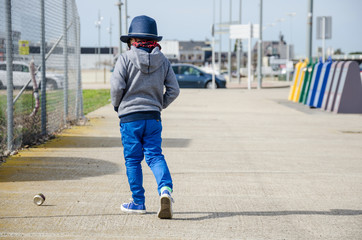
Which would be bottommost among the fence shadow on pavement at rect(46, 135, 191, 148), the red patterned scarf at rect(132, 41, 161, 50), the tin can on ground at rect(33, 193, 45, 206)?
the fence shadow on pavement at rect(46, 135, 191, 148)

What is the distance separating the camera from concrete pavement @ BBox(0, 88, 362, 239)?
4562 mm

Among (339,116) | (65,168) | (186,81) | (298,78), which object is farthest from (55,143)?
(186,81)

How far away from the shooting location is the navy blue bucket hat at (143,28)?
16.0 ft

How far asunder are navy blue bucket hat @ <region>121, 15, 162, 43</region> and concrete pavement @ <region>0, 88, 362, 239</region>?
1.41 m

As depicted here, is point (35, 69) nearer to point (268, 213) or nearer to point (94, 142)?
point (94, 142)

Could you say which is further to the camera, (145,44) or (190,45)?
(190,45)

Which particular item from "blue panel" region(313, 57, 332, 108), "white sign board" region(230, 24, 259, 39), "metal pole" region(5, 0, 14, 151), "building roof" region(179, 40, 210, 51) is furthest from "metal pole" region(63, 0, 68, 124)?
"building roof" region(179, 40, 210, 51)

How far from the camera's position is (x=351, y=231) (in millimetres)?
4535

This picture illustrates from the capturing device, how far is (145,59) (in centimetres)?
483

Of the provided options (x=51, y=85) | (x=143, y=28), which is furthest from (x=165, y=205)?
(x=51, y=85)

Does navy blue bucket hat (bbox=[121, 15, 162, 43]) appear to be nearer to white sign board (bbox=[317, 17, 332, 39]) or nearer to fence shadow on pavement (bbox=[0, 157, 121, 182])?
fence shadow on pavement (bbox=[0, 157, 121, 182])

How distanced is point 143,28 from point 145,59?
9.8 inches

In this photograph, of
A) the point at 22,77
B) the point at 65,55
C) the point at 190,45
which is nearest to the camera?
the point at 22,77

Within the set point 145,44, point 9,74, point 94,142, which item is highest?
point 145,44
